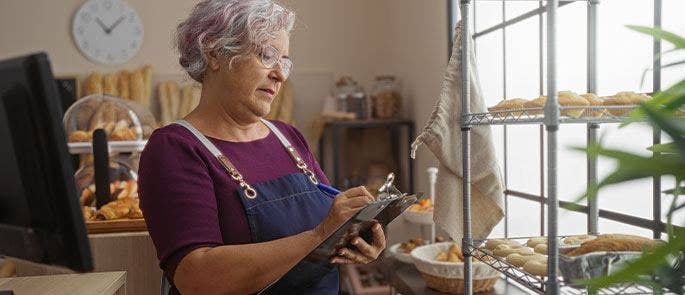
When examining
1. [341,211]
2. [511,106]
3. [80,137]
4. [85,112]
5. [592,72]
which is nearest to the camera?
[341,211]

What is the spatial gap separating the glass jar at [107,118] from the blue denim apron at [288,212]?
1.25 meters

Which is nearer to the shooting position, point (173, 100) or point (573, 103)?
point (573, 103)

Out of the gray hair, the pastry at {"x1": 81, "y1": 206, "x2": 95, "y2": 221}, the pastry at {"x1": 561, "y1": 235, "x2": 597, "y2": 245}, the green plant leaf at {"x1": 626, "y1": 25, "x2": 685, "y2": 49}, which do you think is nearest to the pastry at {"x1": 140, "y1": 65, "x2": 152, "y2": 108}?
the pastry at {"x1": 81, "y1": 206, "x2": 95, "y2": 221}

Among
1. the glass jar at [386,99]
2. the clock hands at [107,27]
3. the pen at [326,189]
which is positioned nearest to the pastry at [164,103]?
the clock hands at [107,27]

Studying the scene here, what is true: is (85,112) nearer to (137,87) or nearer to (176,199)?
(176,199)

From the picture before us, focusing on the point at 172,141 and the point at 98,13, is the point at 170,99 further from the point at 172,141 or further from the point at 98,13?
the point at 172,141

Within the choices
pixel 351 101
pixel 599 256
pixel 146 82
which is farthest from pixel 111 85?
pixel 599 256

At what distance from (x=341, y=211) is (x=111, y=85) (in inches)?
141

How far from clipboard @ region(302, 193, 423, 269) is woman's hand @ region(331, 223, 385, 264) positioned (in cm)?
1

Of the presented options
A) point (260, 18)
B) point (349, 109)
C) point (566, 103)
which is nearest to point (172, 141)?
point (260, 18)

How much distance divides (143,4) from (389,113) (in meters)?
2.07

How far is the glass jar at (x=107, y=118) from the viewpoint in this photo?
254 centimetres

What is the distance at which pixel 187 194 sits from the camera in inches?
48.9

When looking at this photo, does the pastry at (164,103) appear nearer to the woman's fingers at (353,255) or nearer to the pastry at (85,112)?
the pastry at (85,112)
